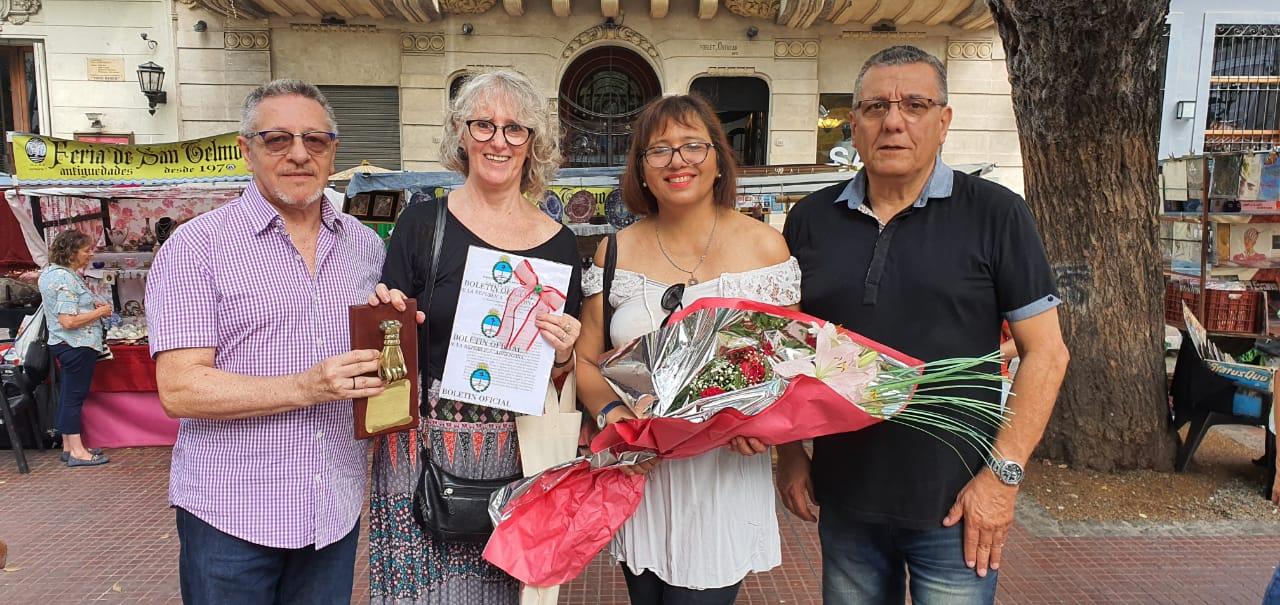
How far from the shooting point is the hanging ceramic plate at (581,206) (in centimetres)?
733

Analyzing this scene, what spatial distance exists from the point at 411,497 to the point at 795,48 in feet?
37.5

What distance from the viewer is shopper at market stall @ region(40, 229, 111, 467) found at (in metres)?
5.75

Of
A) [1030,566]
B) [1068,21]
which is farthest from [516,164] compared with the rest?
[1068,21]

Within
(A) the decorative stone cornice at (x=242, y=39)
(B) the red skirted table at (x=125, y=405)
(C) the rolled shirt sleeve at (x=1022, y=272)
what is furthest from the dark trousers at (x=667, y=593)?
(A) the decorative stone cornice at (x=242, y=39)

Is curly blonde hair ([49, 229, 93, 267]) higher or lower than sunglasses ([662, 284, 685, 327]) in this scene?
lower

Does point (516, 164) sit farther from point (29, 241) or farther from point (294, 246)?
point (29, 241)

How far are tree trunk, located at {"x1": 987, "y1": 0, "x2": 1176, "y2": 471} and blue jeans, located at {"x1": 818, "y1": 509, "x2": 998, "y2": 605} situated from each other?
365 cm

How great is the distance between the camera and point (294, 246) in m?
1.98

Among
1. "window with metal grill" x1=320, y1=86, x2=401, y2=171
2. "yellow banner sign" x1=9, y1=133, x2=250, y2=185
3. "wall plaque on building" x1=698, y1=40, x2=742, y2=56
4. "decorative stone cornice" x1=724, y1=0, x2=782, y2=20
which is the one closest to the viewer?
"yellow banner sign" x1=9, y1=133, x2=250, y2=185

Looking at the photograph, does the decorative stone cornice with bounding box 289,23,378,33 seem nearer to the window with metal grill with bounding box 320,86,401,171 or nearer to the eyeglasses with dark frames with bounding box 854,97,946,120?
the window with metal grill with bounding box 320,86,401,171

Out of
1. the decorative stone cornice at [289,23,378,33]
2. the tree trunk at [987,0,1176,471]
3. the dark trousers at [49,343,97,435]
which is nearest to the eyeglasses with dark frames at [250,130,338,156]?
the tree trunk at [987,0,1176,471]

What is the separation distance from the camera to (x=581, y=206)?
736cm

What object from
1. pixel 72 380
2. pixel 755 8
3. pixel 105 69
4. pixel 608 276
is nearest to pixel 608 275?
pixel 608 276

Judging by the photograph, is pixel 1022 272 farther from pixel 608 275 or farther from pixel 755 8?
pixel 755 8
